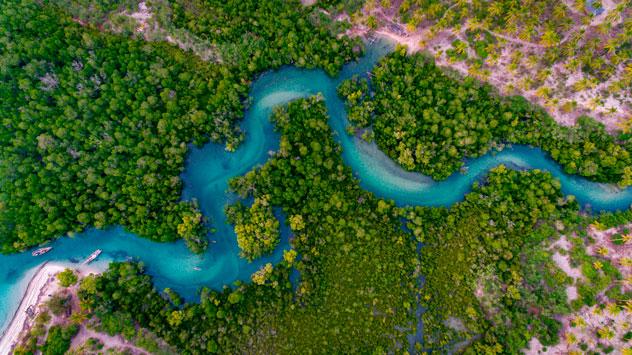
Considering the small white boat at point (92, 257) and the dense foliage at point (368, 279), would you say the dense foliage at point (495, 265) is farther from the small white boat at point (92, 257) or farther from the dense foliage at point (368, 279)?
the small white boat at point (92, 257)

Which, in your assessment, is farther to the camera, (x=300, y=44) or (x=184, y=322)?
(x=300, y=44)

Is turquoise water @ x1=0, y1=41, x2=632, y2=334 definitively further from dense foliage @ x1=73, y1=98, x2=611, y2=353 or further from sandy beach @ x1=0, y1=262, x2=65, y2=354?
dense foliage @ x1=73, y1=98, x2=611, y2=353

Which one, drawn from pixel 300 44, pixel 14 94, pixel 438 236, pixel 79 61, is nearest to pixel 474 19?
pixel 300 44

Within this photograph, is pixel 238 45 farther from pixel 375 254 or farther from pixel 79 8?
pixel 375 254

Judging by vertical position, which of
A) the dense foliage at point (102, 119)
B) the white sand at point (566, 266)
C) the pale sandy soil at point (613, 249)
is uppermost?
the dense foliage at point (102, 119)

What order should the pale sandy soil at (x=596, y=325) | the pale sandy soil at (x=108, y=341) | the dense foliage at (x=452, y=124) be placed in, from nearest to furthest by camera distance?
the pale sandy soil at (x=596, y=325) < the pale sandy soil at (x=108, y=341) < the dense foliage at (x=452, y=124)

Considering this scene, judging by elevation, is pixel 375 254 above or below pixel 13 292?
above

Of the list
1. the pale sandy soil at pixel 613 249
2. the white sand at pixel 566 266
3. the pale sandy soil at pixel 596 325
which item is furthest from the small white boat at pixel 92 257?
the pale sandy soil at pixel 613 249
